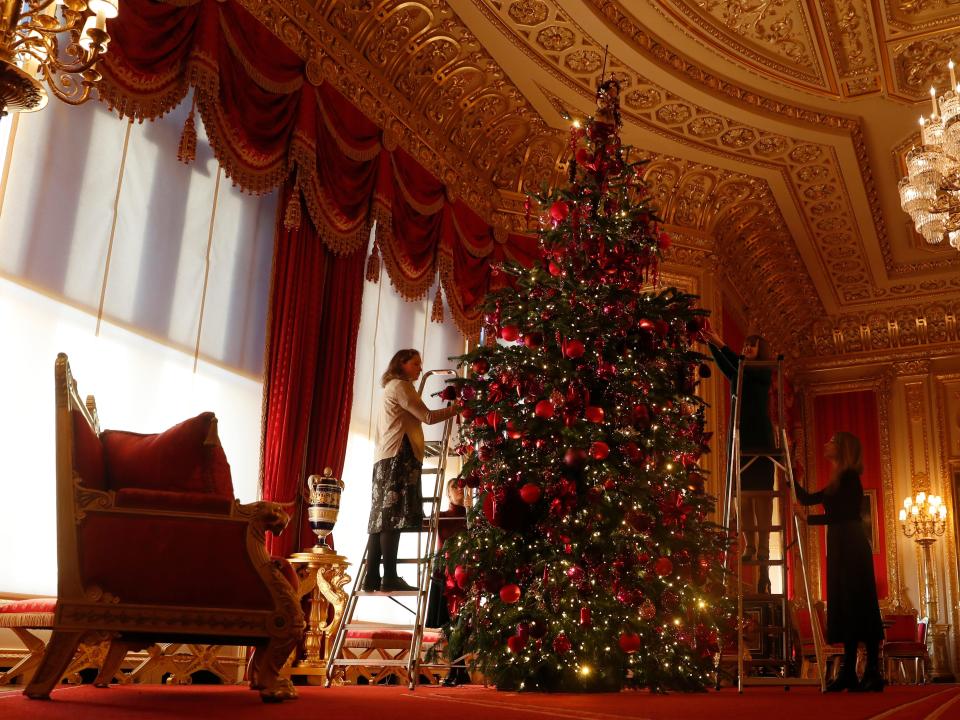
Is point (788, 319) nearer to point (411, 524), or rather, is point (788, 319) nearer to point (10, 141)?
point (411, 524)

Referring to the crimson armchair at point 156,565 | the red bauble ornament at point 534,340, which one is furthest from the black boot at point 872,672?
the crimson armchair at point 156,565

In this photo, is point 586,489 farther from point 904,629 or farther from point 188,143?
point 904,629

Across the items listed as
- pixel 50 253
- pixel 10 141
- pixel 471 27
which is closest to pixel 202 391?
pixel 50 253

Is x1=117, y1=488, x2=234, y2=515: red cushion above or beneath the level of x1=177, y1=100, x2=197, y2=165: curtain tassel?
beneath

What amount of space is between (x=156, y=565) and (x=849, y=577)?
11.5ft

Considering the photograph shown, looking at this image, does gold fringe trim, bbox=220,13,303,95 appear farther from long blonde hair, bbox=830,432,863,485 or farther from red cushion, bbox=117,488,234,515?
long blonde hair, bbox=830,432,863,485

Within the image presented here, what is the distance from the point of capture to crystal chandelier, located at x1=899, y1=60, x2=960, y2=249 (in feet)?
21.7

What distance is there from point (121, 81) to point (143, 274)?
3.11ft

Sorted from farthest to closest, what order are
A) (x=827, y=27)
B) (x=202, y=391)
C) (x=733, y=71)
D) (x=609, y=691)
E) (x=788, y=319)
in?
1. (x=788, y=319)
2. (x=733, y=71)
3. (x=827, y=27)
4. (x=202, y=391)
5. (x=609, y=691)

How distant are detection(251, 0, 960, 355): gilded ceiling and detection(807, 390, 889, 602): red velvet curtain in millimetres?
2518

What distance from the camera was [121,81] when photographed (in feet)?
14.4

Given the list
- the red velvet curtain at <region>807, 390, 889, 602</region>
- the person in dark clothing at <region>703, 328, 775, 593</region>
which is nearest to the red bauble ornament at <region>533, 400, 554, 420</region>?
the person in dark clothing at <region>703, 328, 775, 593</region>

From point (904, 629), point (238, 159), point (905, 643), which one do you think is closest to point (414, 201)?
point (238, 159)

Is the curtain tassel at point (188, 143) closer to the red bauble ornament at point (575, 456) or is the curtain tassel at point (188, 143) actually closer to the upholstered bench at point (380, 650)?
the red bauble ornament at point (575, 456)
